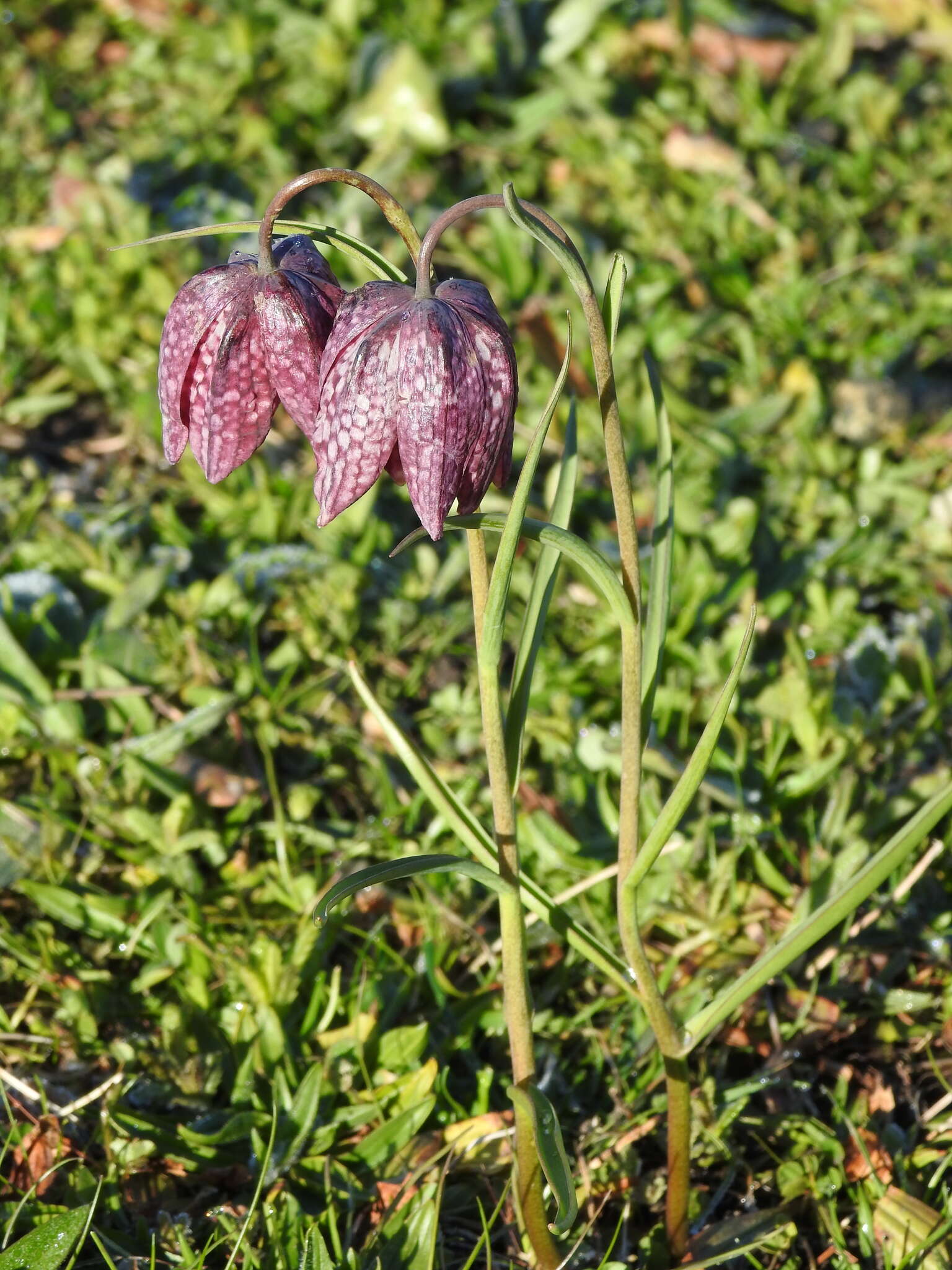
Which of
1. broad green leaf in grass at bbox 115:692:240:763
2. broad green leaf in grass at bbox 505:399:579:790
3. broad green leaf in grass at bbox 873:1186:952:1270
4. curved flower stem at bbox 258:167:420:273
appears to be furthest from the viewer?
broad green leaf in grass at bbox 115:692:240:763

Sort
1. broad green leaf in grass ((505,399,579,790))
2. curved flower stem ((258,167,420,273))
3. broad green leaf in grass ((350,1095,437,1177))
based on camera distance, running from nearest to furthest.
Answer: curved flower stem ((258,167,420,273)), broad green leaf in grass ((505,399,579,790)), broad green leaf in grass ((350,1095,437,1177))

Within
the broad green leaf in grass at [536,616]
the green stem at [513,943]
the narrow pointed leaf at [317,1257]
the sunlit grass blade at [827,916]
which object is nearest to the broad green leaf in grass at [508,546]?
the green stem at [513,943]

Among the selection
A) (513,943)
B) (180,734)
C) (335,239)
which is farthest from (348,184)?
(180,734)

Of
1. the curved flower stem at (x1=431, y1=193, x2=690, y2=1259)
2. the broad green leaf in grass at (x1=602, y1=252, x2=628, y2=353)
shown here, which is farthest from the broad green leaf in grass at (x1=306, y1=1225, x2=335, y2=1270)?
the broad green leaf in grass at (x1=602, y1=252, x2=628, y2=353)

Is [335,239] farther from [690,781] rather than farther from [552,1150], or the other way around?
[552,1150]

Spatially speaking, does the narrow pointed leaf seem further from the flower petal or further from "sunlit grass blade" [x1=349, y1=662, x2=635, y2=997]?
the flower petal

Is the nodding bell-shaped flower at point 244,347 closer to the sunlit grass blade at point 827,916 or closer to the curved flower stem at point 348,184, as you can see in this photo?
the curved flower stem at point 348,184

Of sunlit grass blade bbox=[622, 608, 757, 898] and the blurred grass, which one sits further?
the blurred grass

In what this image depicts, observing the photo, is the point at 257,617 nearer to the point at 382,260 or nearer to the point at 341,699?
the point at 341,699
